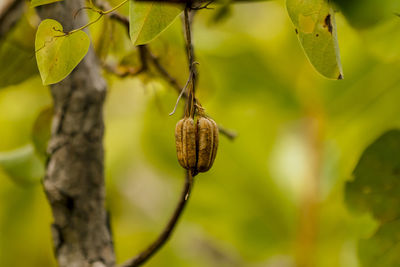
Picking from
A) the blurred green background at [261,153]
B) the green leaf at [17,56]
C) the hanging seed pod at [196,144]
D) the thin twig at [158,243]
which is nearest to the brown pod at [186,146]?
the hanging seed pod at [196,144]

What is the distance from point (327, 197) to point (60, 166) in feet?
2.12

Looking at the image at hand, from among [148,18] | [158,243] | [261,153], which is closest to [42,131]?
[158,243]

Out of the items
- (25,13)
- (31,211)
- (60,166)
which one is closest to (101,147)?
(60,166)

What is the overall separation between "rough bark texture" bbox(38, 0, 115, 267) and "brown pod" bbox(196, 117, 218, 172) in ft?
0.70

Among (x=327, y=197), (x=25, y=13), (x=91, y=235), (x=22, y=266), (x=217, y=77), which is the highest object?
(x=25, y=13)

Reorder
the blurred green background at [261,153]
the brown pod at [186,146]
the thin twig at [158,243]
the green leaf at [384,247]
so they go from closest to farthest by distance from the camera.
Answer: the brown pod at [186,146] → the thin twig at [158,243] → the green leaf at [384,247] → the blurred green background at [261,153]

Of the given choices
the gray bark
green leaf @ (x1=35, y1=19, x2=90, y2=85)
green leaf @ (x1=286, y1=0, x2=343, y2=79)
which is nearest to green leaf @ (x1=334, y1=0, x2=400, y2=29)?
green leaf @ (x1=286, y1=0, x2=343, y2=79)

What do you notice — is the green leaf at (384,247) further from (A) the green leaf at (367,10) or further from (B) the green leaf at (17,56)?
(B) the green leaf at (17,56)

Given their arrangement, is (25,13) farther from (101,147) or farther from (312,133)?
(312,133)

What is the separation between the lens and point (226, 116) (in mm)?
1188

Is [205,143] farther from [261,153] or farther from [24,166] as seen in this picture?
[261,153]

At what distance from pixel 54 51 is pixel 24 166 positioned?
29 cm

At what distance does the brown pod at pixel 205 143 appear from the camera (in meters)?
0.37

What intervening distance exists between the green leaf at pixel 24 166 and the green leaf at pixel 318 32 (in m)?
0.36
